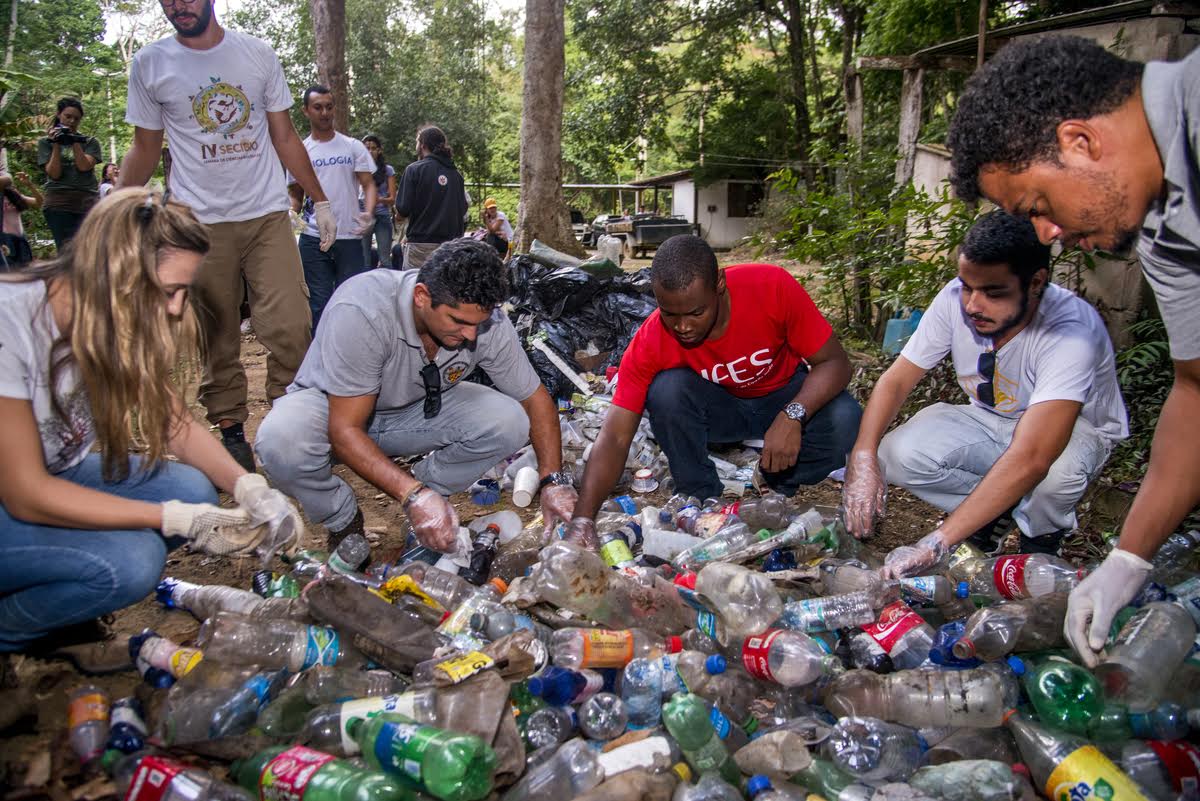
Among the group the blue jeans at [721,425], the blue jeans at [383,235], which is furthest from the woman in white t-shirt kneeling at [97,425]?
the blue jeans at [383,235]

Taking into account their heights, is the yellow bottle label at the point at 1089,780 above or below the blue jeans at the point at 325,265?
below

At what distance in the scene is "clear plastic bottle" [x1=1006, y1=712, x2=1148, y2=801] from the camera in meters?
1.85

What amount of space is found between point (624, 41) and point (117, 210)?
2008cm

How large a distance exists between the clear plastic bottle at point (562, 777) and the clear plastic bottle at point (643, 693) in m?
0.24

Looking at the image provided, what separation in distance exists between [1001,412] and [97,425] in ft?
10.8

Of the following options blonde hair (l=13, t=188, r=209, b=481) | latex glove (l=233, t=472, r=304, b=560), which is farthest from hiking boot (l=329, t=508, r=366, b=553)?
blonde hair (l=13, t=188, r=209, b=481)

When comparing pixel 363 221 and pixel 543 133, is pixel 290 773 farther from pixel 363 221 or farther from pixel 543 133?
pixel 543 133

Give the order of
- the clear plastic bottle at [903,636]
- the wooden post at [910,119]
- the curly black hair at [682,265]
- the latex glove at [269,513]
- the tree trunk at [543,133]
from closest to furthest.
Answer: the clear plastic bottle at [903,636]
the latex glove at [269,513]
the curly black hair at [682,265]
the wooden post at [910,119]
the tree trunk at [543,133]

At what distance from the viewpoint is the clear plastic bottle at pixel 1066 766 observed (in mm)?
1849

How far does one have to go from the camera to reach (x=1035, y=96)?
5.57 ft

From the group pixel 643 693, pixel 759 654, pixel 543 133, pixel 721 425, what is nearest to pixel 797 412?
pixel 721 425

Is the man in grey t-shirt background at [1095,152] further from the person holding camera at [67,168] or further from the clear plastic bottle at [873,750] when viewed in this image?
the person holding camera at [67,168]

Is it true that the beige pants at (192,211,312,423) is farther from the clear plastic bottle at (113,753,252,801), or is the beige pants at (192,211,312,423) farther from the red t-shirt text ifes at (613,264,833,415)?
the clear plastic bottle at (113,753,252,801)

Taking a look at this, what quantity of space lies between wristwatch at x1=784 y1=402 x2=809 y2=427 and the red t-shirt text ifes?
0.81ft
